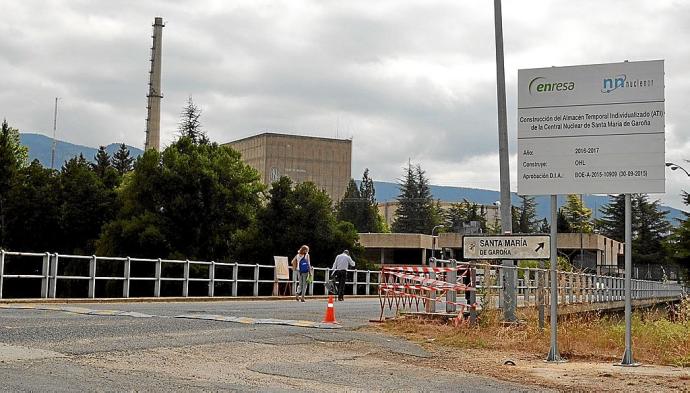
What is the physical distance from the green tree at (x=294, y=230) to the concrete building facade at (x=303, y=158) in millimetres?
77815

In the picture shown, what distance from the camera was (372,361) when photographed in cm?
1259

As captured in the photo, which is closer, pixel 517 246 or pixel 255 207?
pixel 517 246

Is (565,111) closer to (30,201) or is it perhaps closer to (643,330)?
(643,330)

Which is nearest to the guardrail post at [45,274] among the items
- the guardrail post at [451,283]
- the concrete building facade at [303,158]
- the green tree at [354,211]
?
the guardrail post at [451,283]

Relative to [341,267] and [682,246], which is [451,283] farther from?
[682,246]

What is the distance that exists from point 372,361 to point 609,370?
3.06m

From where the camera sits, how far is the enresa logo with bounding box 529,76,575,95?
44.9 feet

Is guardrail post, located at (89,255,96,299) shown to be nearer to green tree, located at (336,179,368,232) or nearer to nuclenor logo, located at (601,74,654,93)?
nuclenor logo, located at (601,74,654,93)

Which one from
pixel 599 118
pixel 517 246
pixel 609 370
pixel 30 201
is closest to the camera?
pixel 609 370

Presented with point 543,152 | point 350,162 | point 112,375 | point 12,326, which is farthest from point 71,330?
point 350,162

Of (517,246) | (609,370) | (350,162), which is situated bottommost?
(609,370)

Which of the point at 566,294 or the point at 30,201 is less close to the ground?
the point at 30,201

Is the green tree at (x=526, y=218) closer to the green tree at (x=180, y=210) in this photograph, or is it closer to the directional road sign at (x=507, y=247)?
the green tree at (x=180, y=210)

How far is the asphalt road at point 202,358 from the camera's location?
9541 mm
